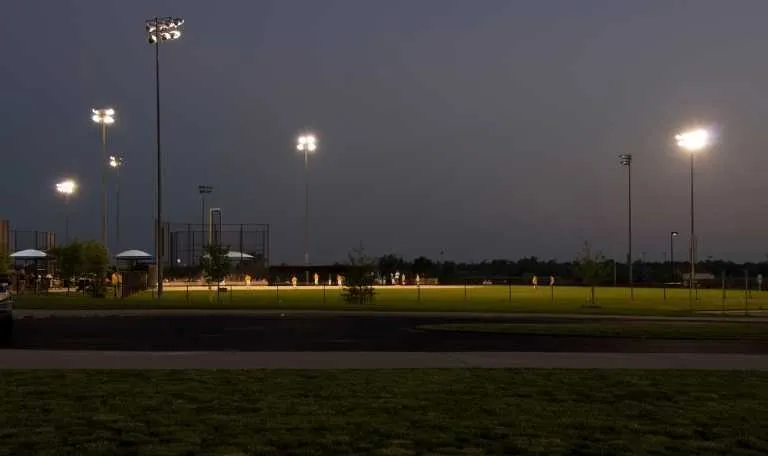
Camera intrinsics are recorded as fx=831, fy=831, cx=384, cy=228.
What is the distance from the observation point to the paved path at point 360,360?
48.5 ft

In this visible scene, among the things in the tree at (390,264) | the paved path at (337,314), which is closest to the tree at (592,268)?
the paved path at (337,314)

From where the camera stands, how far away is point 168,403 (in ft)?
33.7

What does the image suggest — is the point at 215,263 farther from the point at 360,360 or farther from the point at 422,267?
the point at 422,267

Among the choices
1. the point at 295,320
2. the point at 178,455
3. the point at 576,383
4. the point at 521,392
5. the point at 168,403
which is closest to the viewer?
the point at 178,455

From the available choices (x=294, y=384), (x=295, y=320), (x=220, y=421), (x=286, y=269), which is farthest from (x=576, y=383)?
(x=286, y=269)

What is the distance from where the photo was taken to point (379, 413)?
9781mm

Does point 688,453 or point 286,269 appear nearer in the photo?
point 688,453

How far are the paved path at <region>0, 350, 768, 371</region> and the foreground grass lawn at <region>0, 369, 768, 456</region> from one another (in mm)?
1324

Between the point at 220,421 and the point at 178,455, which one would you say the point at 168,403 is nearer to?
the point at 220,421

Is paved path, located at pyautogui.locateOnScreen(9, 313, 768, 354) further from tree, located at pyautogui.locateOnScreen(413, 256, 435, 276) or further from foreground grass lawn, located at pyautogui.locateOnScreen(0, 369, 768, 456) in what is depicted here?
tree, located at pyautogui.locateOnScreen(413, 256, 435, 276)

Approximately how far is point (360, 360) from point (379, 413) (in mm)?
6148

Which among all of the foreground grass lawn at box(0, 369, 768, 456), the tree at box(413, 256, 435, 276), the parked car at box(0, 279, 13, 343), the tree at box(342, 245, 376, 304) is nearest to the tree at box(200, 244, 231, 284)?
the tree at box(342, 245, 376, 304)

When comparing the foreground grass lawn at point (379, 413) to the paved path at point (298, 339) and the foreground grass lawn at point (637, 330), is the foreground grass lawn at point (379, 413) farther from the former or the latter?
the foreground grass lawn at point (637, 330)

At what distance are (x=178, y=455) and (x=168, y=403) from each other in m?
2.85
